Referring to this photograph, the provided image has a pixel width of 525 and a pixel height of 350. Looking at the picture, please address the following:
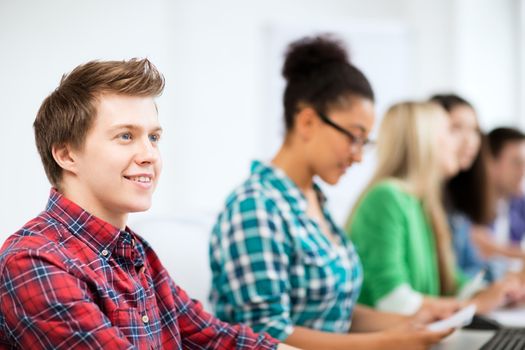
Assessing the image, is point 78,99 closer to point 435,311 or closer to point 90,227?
point 90,227

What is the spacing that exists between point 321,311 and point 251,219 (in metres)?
0.26

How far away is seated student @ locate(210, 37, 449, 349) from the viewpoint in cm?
136

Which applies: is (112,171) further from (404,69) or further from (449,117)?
(404,69)

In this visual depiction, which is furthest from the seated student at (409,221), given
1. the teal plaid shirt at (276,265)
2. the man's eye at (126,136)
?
the man's eye at (126,136)

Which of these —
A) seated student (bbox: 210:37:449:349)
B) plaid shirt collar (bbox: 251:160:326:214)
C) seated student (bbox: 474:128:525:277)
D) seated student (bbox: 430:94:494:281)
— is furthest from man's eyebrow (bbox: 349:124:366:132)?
seated student (bbox: 474:128:525:277)

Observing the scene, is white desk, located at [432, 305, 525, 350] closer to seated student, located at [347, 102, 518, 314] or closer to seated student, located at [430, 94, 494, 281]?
seated student, located at [347, 102, 518, 314]

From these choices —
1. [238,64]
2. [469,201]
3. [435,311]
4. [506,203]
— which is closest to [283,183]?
A: [435,311]

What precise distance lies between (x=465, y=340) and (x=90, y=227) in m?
0.97

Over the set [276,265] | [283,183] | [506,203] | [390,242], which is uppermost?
[283,183]

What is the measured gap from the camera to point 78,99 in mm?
889

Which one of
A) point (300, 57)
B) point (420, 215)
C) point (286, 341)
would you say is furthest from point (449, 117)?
point (286, 341)

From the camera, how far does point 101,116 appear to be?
2.90 ft

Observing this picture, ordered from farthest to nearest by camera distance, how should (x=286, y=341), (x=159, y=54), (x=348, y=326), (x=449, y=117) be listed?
(x=159, y=54)
(x=449, y=117)
(x=348, y=326)
(x=286, y=341)

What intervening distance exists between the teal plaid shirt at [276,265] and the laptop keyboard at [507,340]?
309mm
